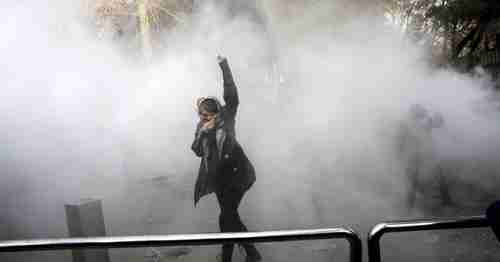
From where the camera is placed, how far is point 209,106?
3648mm

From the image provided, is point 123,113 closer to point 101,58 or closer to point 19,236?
point 101,58

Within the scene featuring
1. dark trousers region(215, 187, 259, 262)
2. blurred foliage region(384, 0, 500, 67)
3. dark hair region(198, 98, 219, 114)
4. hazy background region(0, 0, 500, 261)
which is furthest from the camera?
blurred foliage region(384, 0, 500, 67)

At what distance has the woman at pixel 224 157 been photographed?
3.67m

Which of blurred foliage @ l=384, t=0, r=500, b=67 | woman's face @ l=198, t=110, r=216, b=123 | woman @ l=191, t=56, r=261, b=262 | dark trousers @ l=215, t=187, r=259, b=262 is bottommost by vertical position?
dark trousers @ l=215, t=187, r=259, b=262

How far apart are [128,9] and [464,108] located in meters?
5.58

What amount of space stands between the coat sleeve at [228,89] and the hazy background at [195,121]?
1.45 m

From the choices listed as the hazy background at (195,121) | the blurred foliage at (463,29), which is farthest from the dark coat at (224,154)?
the blurred foliage at (463,29)

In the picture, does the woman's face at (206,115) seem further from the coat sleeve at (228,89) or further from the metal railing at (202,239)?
the metal railing at (202,239)

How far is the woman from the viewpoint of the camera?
12.0ft

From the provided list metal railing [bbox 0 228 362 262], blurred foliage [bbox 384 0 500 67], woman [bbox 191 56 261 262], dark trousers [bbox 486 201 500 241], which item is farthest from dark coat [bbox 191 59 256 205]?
blurred foliage [bbox 384 0 500 67]

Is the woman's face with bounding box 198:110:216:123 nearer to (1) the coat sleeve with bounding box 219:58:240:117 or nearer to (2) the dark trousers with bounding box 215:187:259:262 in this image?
(1) the coat sleeve with bounding box 219:58:240:117

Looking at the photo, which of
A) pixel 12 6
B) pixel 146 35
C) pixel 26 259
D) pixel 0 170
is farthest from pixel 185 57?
pixel 26 259

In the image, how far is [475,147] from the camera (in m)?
5.73

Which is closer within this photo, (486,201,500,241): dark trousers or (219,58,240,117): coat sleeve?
(486,201,500,241): dark trousers
